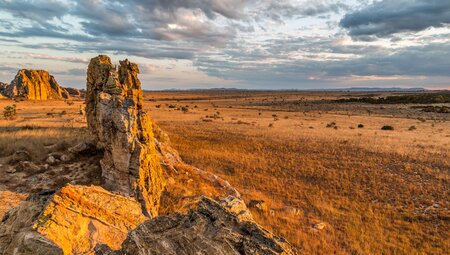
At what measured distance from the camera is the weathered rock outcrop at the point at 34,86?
119m

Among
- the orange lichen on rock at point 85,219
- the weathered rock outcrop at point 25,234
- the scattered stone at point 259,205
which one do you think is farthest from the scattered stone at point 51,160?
the scattered stone at point 259,205

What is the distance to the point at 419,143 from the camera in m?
32.9

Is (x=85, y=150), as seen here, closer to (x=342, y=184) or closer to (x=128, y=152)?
(x=128, y=152)

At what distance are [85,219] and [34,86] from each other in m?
140

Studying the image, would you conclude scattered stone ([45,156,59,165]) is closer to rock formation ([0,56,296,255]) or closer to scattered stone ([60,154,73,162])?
scattered stone ([60,154,73,162])

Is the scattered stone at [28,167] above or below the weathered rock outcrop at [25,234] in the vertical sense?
below

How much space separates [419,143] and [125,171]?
102 ft

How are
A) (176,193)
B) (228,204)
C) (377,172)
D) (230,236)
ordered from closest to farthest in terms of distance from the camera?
(230,236)
(228,204)
(176,193)
(377,172)

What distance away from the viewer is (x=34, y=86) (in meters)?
126

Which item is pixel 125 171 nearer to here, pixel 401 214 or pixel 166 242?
pixel 166 242

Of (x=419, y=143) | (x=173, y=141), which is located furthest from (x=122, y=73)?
(x=419, y=143)

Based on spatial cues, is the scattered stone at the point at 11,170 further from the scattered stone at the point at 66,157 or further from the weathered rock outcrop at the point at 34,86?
the weathered rock outcrop at the point at 34,86

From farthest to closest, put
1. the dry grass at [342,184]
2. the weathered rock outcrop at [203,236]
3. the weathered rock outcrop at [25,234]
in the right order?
the dry grass at [342,184] < the weathered rock outcrop at [25,234] < the weathered rock outcrop at [203,236]

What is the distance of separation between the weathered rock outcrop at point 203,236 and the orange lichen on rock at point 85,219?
1.91 meters
